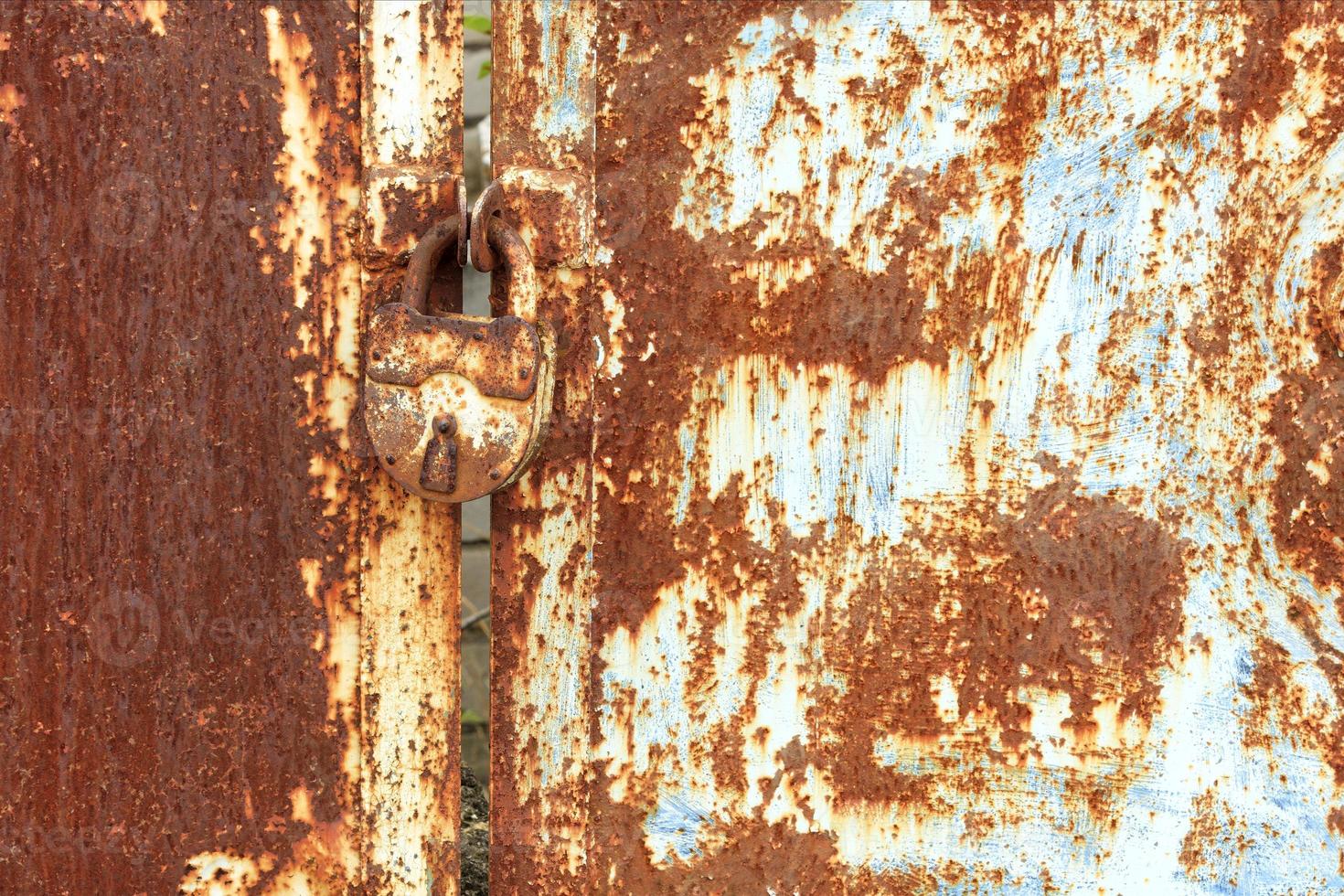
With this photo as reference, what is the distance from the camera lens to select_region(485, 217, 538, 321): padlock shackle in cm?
63

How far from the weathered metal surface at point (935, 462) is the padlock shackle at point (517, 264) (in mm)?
38

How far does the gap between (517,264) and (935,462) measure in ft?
1.04

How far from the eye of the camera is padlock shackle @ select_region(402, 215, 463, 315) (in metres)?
0.62

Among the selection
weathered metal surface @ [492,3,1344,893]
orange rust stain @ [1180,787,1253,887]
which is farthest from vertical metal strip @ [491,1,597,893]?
orange rust stain @ [1180,787,1253,887]

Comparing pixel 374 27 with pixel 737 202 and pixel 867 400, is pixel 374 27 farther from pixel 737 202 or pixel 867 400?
pixel 867 400

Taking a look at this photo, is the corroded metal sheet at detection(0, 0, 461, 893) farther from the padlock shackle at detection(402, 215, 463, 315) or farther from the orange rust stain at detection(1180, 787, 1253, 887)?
the orange rust stain at detection(1180, 787, 1253, 887)

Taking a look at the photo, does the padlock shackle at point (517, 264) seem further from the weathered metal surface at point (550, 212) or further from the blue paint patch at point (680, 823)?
the blue paint patch at point (680, 823)

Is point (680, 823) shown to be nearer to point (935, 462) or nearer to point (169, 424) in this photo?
point (935, 462)

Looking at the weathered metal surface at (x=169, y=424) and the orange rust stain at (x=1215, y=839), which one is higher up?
the weathered metal surface at (x=169, y=424)

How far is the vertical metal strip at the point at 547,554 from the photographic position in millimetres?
667

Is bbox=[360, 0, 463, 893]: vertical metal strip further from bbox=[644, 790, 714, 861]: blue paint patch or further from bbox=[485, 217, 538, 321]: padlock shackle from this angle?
bbox=[644, 790, 714, 861]: blue paint patch

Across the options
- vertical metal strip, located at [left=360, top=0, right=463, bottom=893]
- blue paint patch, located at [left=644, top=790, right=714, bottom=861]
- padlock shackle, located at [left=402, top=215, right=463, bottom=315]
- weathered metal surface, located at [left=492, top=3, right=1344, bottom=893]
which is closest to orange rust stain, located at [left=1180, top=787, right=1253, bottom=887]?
weathered metal surface, located at [left=492, top=3, right=1344, bottom=893]

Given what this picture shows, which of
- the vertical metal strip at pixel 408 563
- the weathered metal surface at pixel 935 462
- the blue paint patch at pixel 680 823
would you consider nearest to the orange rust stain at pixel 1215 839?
the weathered metal surface at pixel 935 462

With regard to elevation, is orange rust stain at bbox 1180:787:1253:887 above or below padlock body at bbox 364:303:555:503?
below
